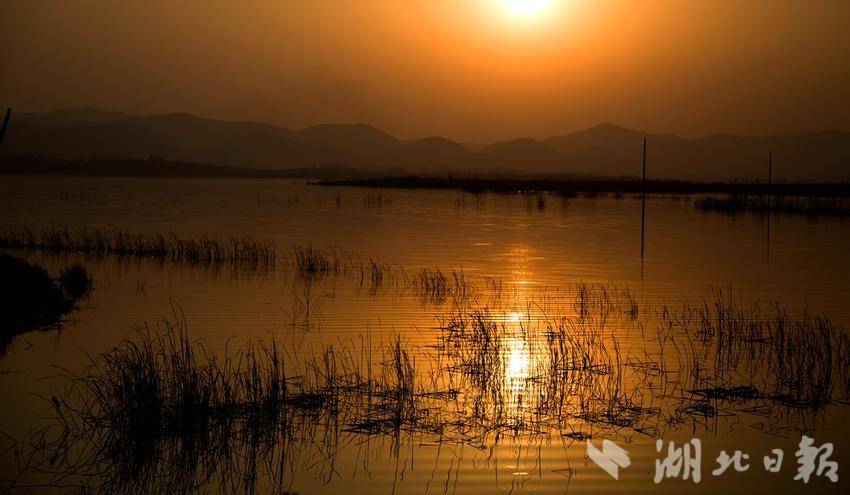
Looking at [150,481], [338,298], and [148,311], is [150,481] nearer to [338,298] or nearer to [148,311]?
[148,311]

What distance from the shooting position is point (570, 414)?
10055mm

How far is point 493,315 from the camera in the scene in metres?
16.7

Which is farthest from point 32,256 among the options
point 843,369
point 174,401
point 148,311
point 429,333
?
point 843,369

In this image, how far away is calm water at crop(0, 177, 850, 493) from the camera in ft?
27.6

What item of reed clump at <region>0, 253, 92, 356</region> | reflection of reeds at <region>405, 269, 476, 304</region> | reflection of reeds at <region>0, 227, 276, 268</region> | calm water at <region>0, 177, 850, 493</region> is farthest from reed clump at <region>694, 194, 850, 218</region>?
reed clump at <region>0, 253, 92, 356</region>

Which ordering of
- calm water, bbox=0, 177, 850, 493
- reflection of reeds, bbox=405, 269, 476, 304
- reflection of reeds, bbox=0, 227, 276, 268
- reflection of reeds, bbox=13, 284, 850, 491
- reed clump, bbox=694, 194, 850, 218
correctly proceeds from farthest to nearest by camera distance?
reed clump, bbox=694, 194, 850, 218 < reflection of reeds, bbox=0, 227, 276, 268 < reflection of reeds, bbox=405, 269, 476, 304 < reflection of reeds, bbox=13, 284, 850, 491 < calm water, bbox=0, 177, 850, 493

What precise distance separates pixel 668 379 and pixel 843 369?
96.3 inches

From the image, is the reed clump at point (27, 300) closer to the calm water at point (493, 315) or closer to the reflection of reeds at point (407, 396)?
the calm water at point (493, 315)

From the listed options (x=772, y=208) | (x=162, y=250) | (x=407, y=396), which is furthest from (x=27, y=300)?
(x=772, y=208)

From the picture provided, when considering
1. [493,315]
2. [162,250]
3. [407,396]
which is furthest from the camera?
[162,250]

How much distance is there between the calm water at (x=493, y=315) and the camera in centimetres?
842

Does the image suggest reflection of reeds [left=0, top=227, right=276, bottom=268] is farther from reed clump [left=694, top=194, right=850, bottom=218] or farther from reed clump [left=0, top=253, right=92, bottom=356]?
reed clump [left=694, top=194, right=850, bottom=218]

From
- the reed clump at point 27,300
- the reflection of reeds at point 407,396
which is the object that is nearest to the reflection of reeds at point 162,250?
the reed clump at point 27,300

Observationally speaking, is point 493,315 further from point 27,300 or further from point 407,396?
point 27,300
